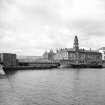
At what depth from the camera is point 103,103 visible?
2325cm

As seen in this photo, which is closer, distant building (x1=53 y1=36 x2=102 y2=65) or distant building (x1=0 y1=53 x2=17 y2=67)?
distant building (x1=0 y1=53 x2=17 y2=67)

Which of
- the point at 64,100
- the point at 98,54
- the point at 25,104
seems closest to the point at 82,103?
the point at 64,100

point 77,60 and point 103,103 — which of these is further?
point 77,60

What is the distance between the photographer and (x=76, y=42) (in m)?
169

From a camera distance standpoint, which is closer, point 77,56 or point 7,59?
point 7,59

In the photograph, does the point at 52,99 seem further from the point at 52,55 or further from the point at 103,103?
the point at 52,55

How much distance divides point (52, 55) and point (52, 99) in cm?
17332

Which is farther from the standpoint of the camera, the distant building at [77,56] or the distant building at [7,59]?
the distant building at [77,56]

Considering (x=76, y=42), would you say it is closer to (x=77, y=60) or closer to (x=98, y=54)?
(x=77, y=60)

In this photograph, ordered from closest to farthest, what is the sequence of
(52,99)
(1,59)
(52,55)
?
(52,99) < (1,59) < (52,55)

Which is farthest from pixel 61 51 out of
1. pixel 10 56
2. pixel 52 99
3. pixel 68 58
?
pixel 52 99

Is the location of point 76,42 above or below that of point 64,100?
above

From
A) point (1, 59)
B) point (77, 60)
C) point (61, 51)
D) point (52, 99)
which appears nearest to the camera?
point (52, 99)

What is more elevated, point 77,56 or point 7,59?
point 77,56
